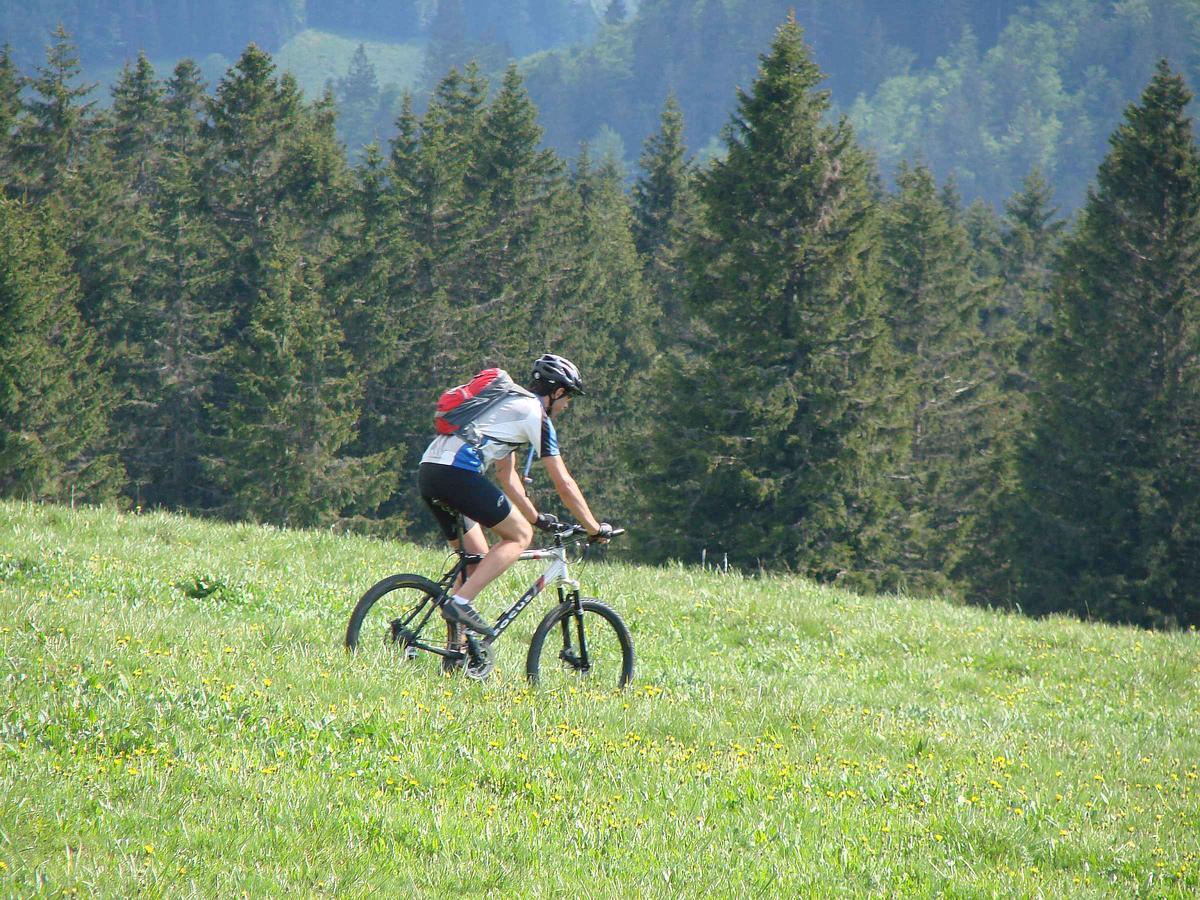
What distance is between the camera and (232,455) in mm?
37375

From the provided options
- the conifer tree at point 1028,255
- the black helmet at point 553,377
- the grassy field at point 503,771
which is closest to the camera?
the grassy field at point 503,771

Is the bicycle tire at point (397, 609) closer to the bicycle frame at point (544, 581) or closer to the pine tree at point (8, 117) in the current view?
the bicycle frame at point (544, 581)

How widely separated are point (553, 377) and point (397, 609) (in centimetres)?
201

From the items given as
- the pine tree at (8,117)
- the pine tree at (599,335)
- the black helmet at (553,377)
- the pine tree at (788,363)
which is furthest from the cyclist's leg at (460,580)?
the pine tree at (8,117)

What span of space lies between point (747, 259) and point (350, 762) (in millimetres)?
25542

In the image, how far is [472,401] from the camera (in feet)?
25.6

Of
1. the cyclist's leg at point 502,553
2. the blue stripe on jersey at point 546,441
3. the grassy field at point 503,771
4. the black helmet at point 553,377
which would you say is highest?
the black helmet at point 553,377

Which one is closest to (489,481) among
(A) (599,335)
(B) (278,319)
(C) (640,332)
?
(B) (278,319)

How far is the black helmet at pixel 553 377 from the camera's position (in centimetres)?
799

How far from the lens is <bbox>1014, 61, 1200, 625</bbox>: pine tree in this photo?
99.9 ft

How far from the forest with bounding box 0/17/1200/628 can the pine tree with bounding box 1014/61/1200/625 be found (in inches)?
3.8

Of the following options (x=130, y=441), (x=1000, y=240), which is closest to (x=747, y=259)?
(x=130, y=441)

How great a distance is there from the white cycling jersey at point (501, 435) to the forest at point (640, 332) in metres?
20.8

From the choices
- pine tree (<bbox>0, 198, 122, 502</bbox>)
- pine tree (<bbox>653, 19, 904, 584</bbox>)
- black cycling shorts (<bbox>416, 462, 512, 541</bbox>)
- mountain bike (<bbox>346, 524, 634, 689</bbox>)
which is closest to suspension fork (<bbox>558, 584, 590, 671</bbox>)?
mountain bike (<bbox>346, 524, 634, 689</bbox>)
